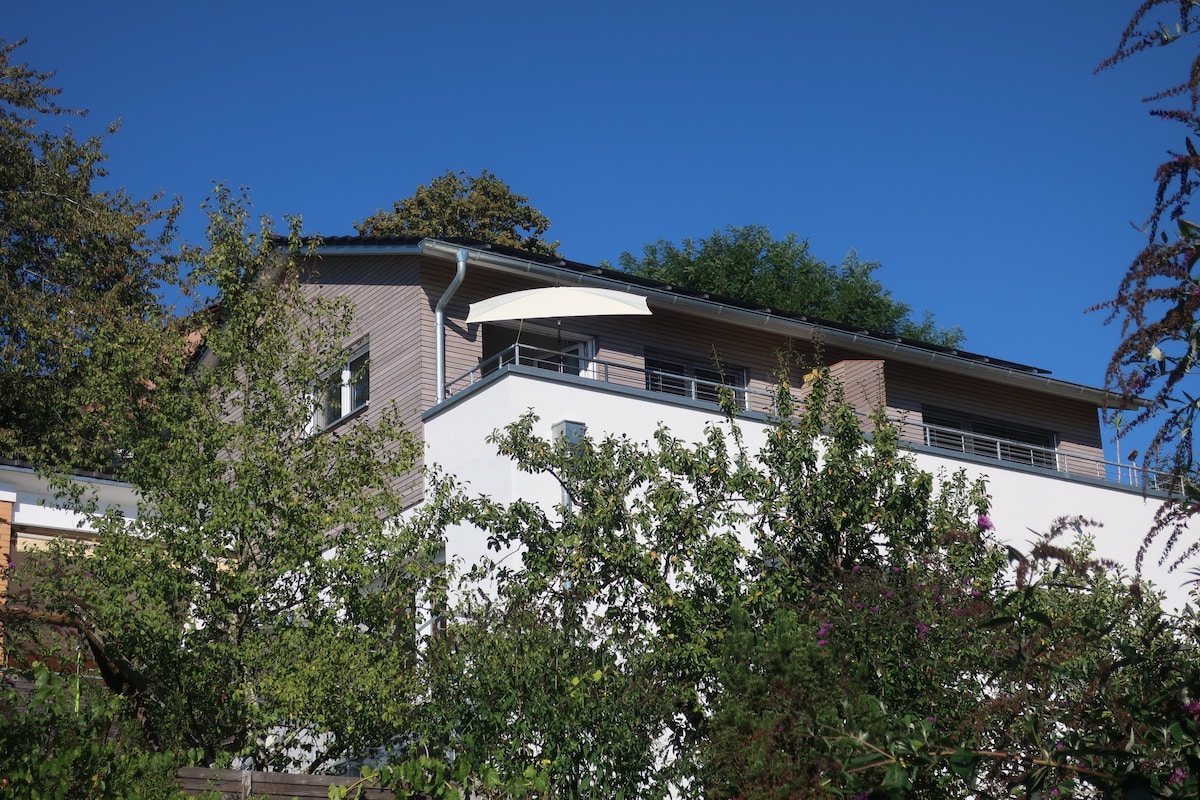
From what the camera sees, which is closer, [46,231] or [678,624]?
[678,624]

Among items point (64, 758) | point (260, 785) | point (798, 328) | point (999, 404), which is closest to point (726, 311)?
point (798, 328)

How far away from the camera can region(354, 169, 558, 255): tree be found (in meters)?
33.4

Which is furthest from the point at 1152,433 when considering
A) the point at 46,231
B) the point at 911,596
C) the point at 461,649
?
the point at 46,231

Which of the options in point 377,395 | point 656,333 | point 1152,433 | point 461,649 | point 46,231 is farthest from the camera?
point 46,231

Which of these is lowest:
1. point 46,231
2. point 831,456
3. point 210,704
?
point 210,704

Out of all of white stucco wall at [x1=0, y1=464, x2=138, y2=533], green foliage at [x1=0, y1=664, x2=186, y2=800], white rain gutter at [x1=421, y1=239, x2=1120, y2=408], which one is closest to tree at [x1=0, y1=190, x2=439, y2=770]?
green foliage at [x1=0, y1=664, x2=186, y2=800]

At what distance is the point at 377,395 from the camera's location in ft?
57.2

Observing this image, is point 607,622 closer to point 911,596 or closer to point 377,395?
point 911,596

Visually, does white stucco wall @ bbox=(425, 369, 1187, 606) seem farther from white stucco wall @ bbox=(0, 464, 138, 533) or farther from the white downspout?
white stucco wall @ bbox=(0, 464, 138, 533)

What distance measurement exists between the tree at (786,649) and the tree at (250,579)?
67 cm

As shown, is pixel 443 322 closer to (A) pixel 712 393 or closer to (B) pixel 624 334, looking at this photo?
(B) pixel 624 334

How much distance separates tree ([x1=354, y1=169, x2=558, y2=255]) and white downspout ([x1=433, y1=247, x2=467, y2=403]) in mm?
16341

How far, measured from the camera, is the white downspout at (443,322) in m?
16.0

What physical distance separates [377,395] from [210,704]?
8.10 meters
